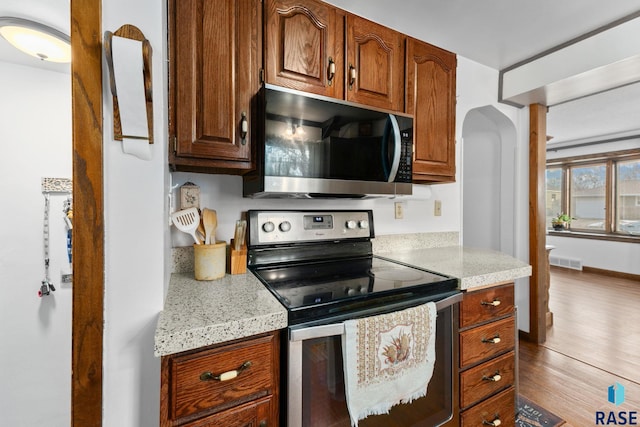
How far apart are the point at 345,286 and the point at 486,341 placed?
0.75 m

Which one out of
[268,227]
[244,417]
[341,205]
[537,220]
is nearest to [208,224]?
[268,227]

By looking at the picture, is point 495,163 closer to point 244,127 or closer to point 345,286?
point 345,286

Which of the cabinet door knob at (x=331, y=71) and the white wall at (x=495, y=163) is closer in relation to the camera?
the cabinet door knob at (x=331, y=71)

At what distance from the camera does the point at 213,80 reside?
1.12 metres

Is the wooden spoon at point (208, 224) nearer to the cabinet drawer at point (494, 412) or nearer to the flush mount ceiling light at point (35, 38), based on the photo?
the flush mount ceiling light at point (35, 38)

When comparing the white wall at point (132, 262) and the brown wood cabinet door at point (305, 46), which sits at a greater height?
the brown wood cabinet door at point (305, 46)

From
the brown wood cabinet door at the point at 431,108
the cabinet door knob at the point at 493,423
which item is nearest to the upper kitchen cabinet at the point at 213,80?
the brown wood cabinet door at the point at 431,108

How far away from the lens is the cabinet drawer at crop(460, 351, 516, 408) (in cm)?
126

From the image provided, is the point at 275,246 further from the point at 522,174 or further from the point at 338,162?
the point at 522,174

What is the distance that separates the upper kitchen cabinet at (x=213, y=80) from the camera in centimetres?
108

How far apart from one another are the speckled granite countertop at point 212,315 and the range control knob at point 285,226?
15.9 inches

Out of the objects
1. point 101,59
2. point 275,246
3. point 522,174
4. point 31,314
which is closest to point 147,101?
point 101,59

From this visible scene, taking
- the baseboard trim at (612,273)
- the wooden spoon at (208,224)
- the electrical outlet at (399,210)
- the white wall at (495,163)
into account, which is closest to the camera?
the wooden spoon at (208,224)

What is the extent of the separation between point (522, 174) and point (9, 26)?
335cm
